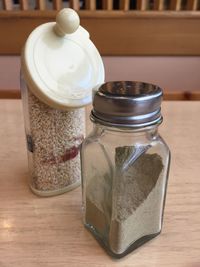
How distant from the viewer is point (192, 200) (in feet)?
1.52

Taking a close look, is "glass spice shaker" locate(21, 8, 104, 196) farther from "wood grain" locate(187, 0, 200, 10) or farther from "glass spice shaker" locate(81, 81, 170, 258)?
"wood grain" locate(187, 0, 200, 10)

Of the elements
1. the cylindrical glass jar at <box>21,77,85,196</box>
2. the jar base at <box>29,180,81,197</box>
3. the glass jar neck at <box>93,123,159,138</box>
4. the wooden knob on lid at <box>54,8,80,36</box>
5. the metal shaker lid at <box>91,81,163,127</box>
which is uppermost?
the wooden knob on lid at <box>54,8,80,36</box>

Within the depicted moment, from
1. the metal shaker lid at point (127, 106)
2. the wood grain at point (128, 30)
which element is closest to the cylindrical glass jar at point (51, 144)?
the metal shaker lid at point (127, 106)

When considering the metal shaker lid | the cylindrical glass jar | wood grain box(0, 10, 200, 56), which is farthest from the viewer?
wood grain box(0, 10, 200, 56)

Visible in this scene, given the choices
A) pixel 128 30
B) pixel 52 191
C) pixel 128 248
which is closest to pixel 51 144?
pixel 52 191

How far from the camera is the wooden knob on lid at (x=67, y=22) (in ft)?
1.40

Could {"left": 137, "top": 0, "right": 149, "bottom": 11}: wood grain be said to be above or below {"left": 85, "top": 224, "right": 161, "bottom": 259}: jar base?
above

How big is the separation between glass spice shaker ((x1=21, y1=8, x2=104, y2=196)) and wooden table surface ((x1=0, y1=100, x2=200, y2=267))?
35mm

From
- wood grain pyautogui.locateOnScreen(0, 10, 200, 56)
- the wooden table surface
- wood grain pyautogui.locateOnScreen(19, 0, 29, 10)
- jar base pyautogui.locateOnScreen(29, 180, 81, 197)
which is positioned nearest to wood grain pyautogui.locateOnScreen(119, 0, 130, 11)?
wood grain pyautogui.locateOnScreen(0, 10, 200, 56)

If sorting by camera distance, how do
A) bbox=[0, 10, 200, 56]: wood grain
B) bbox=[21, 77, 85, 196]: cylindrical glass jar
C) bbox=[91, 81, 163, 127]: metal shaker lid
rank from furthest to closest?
bbox=[0, 10, 200, 56]: wood grain
bbox=[21, 77, 85, 196]: cylindrical glass jar
bbox=[91, 81, 163, 127]: metal shaker lid

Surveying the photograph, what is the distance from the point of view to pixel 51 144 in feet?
1.49

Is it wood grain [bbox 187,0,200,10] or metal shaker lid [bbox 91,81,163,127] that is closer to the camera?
metal shaker lid [bbox 91,81,163,127]

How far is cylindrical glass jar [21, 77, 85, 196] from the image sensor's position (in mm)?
443

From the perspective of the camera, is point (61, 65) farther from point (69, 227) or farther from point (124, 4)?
point (124, 4)
